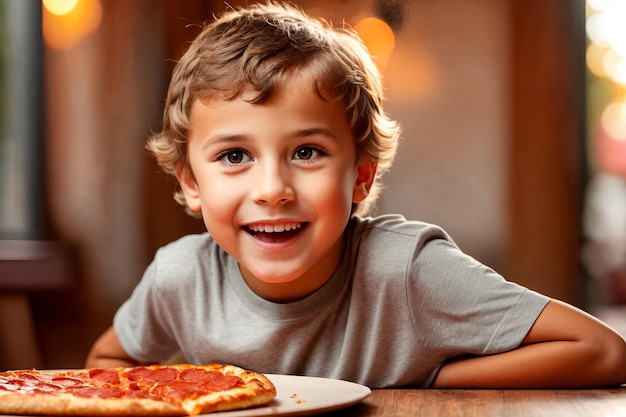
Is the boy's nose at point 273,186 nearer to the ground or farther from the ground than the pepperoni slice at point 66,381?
farther from the ground

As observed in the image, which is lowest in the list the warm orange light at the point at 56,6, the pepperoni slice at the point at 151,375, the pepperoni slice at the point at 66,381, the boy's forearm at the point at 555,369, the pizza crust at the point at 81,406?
the boy's forearm at the point at 555,369

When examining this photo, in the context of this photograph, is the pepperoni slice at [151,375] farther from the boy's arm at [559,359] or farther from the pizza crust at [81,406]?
the boy's arm at [559,359]

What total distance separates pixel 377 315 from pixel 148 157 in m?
1.14

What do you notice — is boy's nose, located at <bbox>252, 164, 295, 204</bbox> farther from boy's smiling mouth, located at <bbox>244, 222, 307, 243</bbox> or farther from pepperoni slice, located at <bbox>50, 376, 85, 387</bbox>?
pepperoni slice, located at <bbox>50, 376, 85, 387</bbox>

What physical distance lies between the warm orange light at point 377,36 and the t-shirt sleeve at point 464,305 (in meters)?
0.61

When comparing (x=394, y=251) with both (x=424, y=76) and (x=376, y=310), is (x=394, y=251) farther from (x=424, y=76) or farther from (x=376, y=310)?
(x=424, y=76)

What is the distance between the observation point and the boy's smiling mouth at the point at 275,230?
1.09m

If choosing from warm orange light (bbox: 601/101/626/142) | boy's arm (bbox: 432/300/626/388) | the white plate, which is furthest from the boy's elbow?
warm orange light (bbox: 601/101/626/142)

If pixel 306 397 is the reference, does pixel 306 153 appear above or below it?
above

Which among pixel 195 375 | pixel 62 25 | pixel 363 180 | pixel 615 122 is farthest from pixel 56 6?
pixel 615 122

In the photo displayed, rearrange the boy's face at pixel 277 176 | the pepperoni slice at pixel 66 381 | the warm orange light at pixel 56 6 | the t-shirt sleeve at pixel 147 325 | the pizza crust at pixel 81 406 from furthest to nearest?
the warm orange light at pixel 56 6 < the t-shirt sleeve at pixel 147 325 < the boy's face at pixel 277 176 < the pepperoni slice at pixel 66 381 < the pizza crust at pixel 81 406

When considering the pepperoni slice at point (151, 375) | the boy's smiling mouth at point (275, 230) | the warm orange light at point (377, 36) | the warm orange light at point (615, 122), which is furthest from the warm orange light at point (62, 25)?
the warm orange light at point (615, 122)

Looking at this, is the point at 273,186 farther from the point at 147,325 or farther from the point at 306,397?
the point at 147,325

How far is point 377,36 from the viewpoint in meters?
1.69
